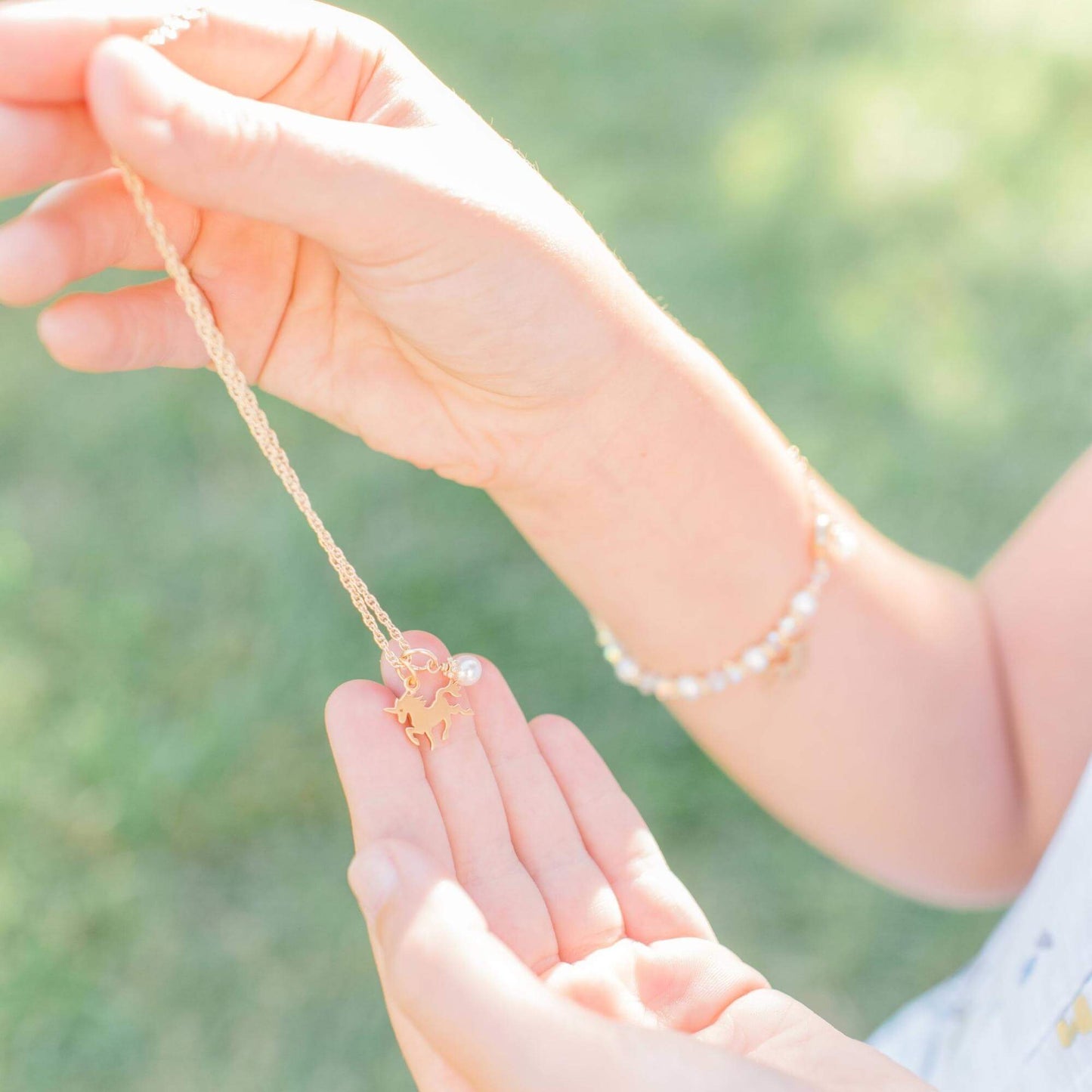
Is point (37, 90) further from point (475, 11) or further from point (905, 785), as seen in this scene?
point (475, 11)

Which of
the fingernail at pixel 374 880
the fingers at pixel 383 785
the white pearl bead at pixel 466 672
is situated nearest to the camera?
the fingernail at pixel 374 880

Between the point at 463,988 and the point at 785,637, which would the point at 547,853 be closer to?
the point at 463,988

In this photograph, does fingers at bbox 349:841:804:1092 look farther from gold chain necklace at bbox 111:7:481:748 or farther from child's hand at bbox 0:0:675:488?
child's hand at bbox 0:0:675:488

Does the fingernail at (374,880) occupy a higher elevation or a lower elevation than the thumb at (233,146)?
lower

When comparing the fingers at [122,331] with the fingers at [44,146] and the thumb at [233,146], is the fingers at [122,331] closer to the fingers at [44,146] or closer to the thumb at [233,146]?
the fingers at [44,146]

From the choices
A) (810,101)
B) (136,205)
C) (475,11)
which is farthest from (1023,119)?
(136,205)

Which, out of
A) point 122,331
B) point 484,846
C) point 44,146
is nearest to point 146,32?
point 44,146

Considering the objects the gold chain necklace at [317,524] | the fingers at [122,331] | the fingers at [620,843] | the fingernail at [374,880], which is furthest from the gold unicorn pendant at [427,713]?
the fingers at [122,331]
